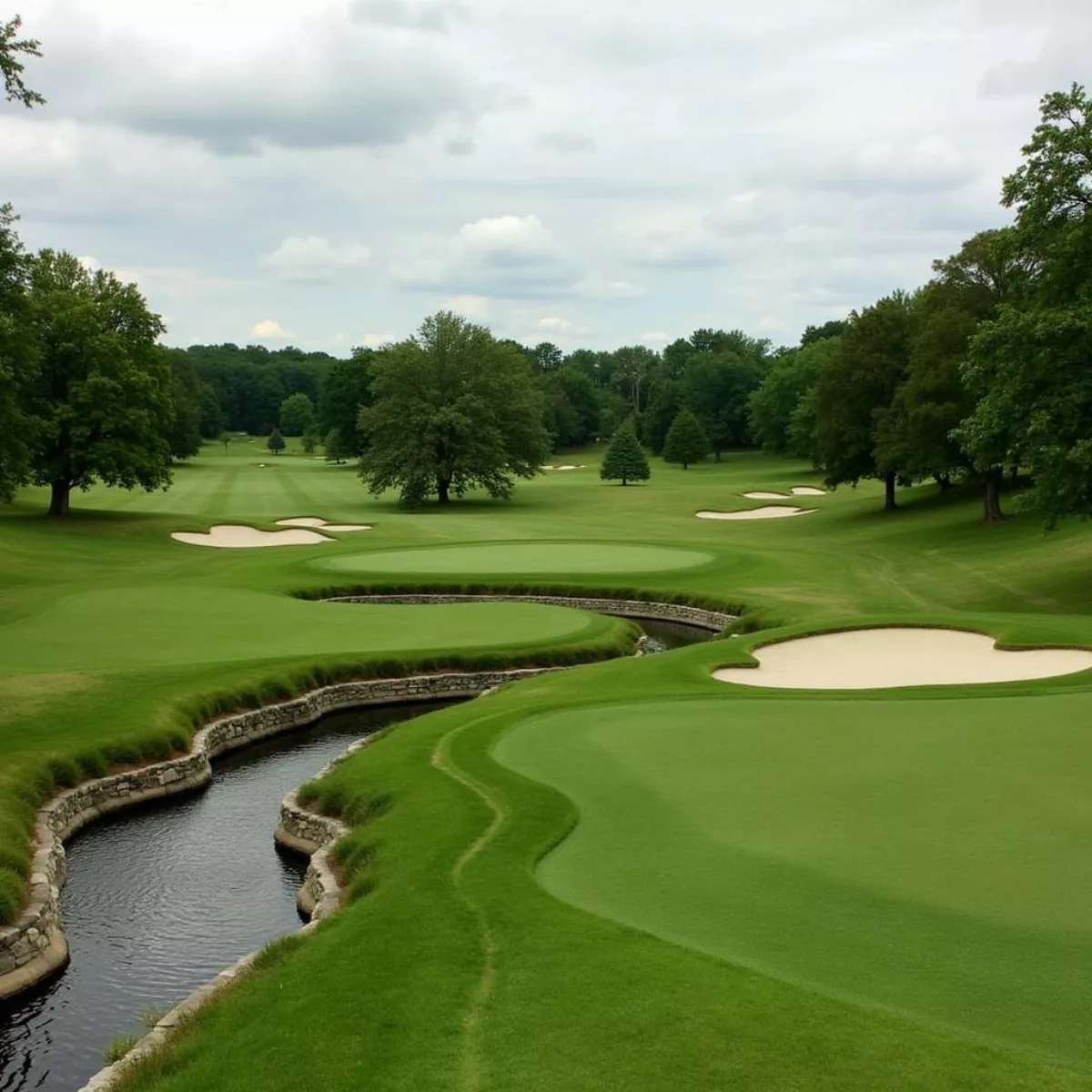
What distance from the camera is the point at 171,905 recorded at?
51.0 ft

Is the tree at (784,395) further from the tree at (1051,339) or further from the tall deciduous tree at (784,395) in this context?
the tree at (1051,339)

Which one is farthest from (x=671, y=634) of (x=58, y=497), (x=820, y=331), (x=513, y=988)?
(x=820, y=331)

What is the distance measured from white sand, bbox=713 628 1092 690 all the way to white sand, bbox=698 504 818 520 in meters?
39.6

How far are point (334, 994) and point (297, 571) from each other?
3322 cm

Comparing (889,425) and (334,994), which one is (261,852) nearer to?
(334,994)

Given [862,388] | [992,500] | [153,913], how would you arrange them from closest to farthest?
[153,913] → [992,500] → [862,388]

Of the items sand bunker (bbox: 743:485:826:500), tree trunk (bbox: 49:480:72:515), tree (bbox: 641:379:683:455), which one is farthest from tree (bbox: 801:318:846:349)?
tree trunk (bbox: 49:480:72:515)

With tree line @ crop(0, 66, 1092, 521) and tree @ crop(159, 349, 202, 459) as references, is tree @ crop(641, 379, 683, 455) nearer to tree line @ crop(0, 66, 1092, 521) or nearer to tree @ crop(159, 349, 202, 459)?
tree line @ crop(0, 66, 1092, 521)

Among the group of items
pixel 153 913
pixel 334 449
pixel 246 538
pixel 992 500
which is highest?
pixel 334 449

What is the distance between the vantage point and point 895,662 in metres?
26.1

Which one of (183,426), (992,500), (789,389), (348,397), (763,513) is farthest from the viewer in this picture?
(183,426)

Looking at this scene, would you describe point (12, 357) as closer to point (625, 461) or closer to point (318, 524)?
point (318, 524)

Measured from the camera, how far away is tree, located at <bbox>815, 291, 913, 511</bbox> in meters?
60.1

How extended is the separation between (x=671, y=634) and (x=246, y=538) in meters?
26.8
